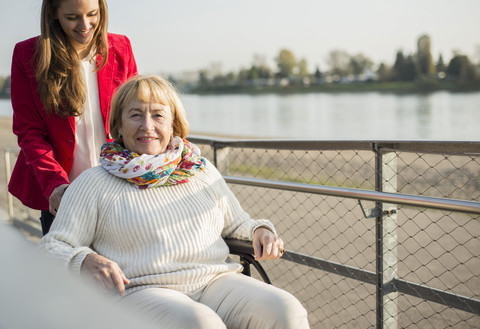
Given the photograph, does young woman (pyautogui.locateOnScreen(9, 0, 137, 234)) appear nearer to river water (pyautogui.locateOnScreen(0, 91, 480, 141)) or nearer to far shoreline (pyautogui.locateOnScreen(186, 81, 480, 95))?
river water (pyautogui.locateOnScreen(0, 91, 480, 141))

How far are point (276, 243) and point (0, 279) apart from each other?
1.26 meters

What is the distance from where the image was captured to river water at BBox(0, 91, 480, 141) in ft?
71.4

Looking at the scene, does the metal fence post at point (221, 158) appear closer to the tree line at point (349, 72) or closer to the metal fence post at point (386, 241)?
the metal fence post at point (386, 241)

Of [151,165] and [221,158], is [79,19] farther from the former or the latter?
[221,158]

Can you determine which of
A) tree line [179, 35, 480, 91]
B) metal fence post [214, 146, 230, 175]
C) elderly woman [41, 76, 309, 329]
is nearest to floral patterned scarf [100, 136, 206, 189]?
elderly woman [41, 76, 309, 329]

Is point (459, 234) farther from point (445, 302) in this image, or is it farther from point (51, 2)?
point (51, 2)

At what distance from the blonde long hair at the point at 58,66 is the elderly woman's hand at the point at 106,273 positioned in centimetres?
A: 61

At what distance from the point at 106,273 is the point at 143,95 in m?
0.62

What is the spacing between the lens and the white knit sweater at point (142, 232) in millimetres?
1531

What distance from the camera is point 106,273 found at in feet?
4.62

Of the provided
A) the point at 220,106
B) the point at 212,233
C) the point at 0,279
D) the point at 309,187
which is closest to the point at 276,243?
the point at 212,233

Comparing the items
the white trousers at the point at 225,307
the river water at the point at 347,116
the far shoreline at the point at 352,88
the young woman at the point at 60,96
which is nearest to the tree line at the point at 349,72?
the far shoreline at the point at 352,88

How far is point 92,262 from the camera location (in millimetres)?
1430

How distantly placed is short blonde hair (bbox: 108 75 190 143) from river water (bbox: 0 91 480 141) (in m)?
11.7
